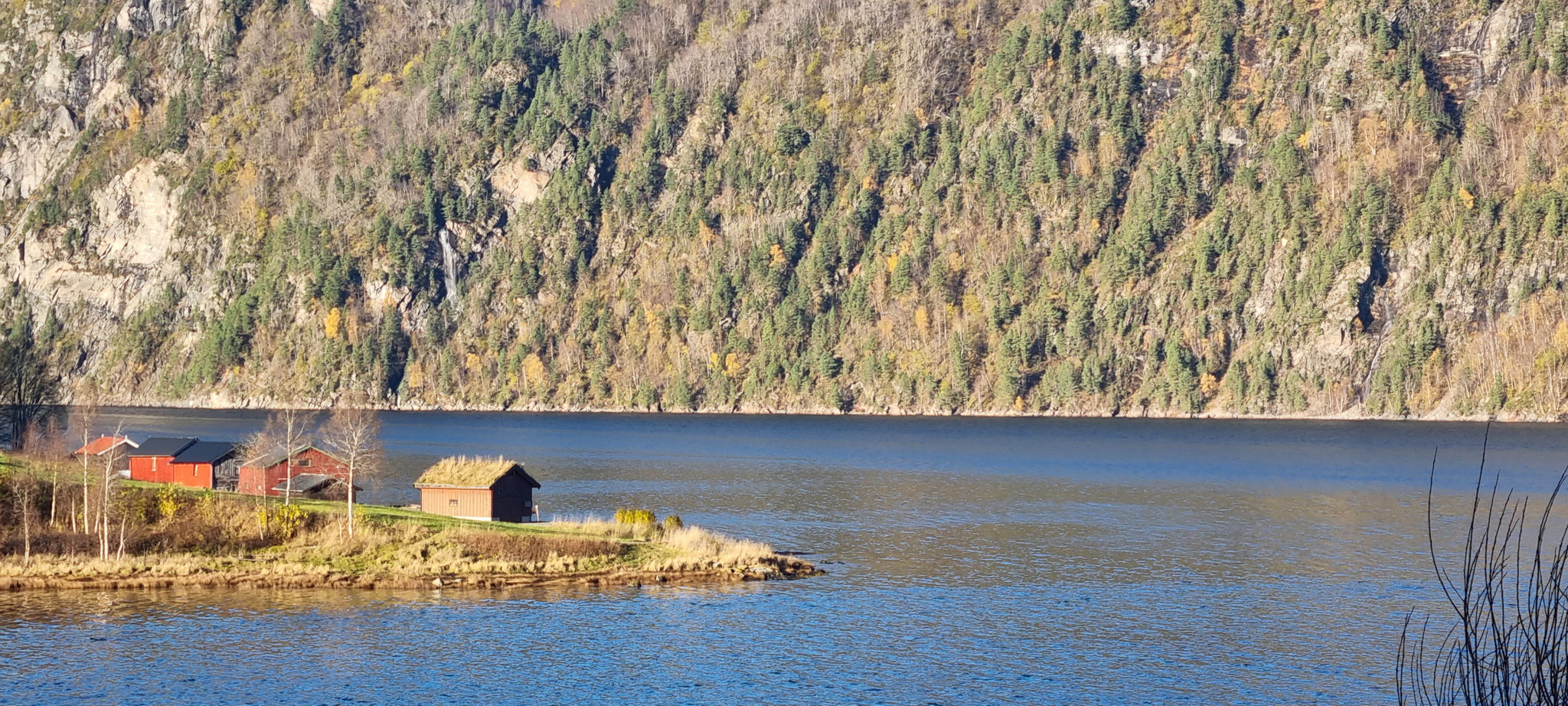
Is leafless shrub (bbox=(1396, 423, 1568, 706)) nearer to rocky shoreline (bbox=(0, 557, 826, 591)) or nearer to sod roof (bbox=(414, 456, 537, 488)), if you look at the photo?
rocky shoreline (bbox=(0, 557, 826, 591))

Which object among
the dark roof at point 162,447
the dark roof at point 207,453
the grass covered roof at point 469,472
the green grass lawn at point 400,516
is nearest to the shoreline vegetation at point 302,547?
the green grass lawn at point 400,516

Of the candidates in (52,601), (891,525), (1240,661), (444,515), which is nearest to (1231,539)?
(891,525)

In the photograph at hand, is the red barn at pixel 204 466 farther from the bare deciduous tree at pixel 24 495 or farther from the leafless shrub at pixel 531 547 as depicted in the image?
the leafless shrub at pixel 531 547

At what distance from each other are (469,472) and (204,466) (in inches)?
1009

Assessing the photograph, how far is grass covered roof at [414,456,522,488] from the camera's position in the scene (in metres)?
90.4

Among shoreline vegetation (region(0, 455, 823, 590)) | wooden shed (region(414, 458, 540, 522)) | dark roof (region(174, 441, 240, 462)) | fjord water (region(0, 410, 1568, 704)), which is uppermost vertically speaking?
dark roof (region(174, 441, 240, 462))

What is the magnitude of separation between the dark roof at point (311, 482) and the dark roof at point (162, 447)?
1335 centimetres

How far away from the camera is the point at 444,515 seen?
298 ft

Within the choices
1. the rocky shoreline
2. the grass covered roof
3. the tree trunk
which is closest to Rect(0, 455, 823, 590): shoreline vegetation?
the rocky shoreline

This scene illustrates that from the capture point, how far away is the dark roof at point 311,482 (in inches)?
3817

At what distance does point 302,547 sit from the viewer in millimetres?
79000

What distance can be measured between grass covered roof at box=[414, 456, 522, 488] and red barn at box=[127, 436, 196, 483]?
24489 millimetres

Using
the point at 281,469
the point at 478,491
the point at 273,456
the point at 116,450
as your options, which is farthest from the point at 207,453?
the point at 478,491

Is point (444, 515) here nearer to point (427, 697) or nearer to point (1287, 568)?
point (427, 697)
